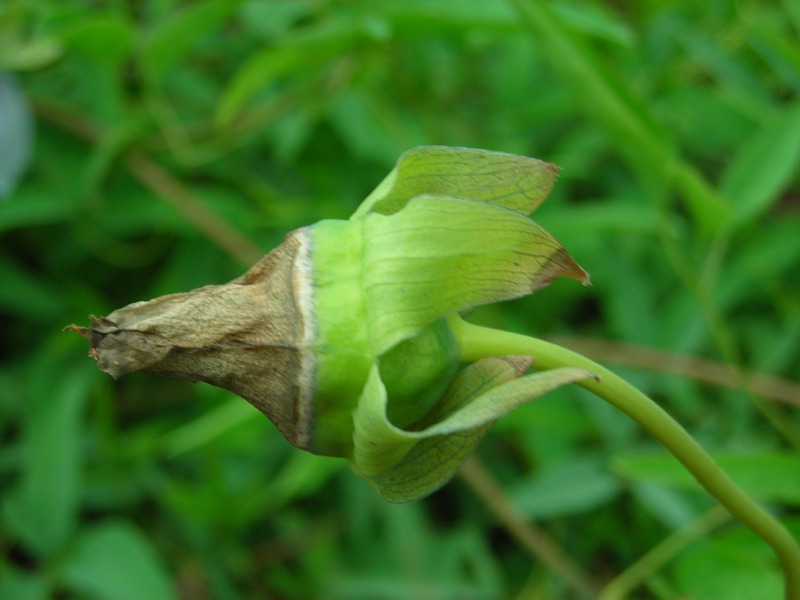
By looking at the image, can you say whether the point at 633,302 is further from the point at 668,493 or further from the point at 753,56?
the point at 753,56

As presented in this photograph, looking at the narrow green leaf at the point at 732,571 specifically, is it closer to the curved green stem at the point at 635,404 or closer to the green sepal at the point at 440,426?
the curved green stem at the point at 635,404

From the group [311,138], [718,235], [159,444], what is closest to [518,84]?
[311,138]

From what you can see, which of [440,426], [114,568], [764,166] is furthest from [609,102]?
[114,568]

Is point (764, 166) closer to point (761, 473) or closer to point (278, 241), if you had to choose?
point (761, 473)

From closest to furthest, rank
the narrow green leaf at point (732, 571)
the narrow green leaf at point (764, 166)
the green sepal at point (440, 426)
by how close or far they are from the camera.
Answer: the green sepal at point (440, 426)
the narrow green leaf at point (732, 571)
the narrow green leaf at point (764, 166)

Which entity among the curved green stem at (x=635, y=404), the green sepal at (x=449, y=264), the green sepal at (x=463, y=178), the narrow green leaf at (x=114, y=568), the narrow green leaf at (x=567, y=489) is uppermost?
the green sepal at (x=463, y=178)

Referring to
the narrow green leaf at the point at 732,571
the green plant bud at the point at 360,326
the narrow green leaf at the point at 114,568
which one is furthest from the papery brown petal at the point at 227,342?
the narrow green leaf at the point at 114,568

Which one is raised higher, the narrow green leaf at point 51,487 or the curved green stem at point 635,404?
the curved green stem at point 635,404
